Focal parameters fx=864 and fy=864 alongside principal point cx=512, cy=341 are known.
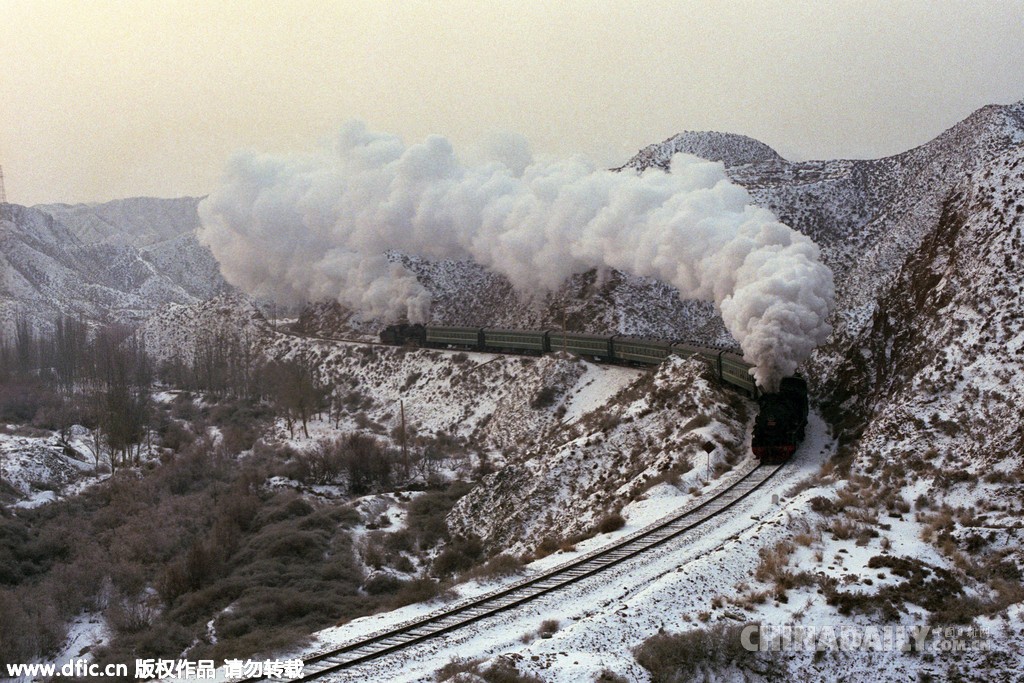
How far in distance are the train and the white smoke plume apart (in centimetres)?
149

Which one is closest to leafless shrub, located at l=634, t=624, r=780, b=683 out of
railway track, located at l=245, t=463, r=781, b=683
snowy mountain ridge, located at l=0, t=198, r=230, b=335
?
railway track, located at l=245, t=463, r=781, b=683

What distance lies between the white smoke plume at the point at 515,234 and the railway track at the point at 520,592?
8.58m

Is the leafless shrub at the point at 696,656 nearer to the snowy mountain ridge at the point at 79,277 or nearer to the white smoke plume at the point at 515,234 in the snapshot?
the white smoke plume at the point at 515,234

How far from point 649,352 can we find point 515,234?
2308 cm

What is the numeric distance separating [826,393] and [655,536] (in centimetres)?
1931

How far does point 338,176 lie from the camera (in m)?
88.2

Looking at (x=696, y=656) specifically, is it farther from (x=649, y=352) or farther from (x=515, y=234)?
(x=515, y=234)

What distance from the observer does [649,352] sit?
48.7 meters

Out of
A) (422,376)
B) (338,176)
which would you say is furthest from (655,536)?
(338,176)

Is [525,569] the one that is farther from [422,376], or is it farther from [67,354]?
[67,354]

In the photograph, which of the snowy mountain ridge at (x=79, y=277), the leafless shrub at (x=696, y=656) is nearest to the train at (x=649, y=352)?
the leafless shrub at (x=696, y=656)

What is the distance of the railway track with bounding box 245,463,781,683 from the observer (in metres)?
16.8

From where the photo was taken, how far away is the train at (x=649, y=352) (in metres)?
31.5

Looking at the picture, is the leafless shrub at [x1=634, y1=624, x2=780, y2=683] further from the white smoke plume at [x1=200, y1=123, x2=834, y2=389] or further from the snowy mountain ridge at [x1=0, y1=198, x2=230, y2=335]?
the snowy mountain ridge at [x1=0, y1=198, x2=230, y2=335]
